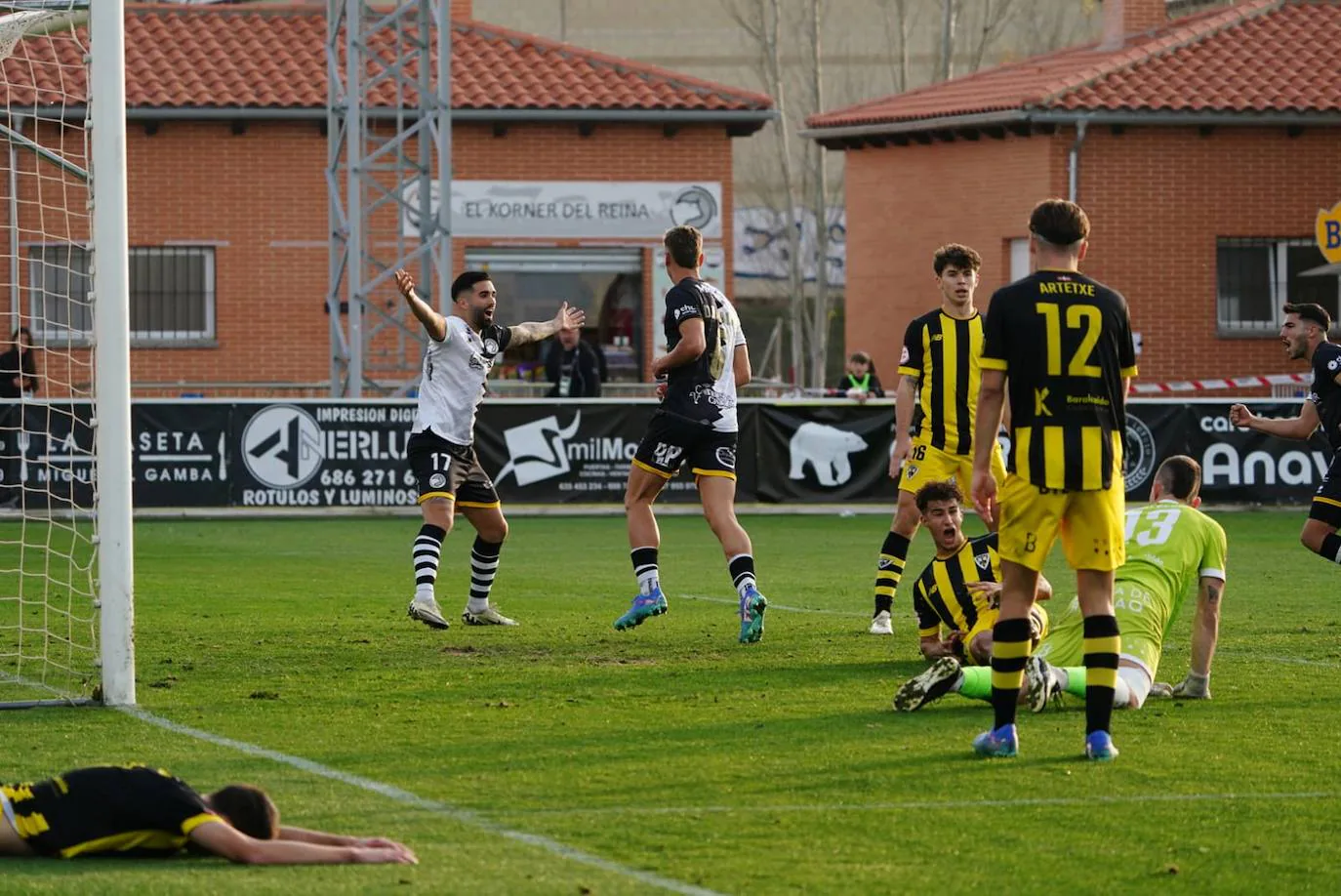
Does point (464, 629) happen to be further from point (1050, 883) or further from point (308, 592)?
point (1050, 883)

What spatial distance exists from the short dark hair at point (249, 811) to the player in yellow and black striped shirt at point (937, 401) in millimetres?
6149

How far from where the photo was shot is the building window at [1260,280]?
106 ft

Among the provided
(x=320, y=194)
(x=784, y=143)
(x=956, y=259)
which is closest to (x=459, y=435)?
(x=956, y=259)

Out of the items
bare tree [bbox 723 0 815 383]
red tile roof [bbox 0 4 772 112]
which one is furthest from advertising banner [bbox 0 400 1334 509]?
bare tree [bbox 723 0 815 383]

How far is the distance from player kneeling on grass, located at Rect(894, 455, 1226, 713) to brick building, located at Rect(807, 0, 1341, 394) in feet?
73.7

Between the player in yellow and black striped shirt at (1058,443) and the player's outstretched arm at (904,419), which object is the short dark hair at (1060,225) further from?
the player's outstretched arm at (904,419)

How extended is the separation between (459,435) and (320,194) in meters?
19.6

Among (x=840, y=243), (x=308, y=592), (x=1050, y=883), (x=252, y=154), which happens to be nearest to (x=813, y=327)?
(x=840, y=243)

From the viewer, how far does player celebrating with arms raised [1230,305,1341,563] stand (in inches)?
457

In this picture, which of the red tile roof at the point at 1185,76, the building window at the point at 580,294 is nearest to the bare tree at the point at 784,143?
the red tile roof at the point at 1185,76

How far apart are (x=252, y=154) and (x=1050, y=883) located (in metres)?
26.8

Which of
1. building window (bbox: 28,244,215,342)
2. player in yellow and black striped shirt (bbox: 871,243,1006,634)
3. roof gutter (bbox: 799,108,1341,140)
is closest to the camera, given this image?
player in yellow and black striped shirt (bbox: 871,243,1006,634)

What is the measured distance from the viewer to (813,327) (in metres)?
50.3

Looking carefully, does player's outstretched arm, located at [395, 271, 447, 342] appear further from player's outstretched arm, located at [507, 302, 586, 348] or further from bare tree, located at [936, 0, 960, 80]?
bare tree, located at [936, 0, 960, 80]
